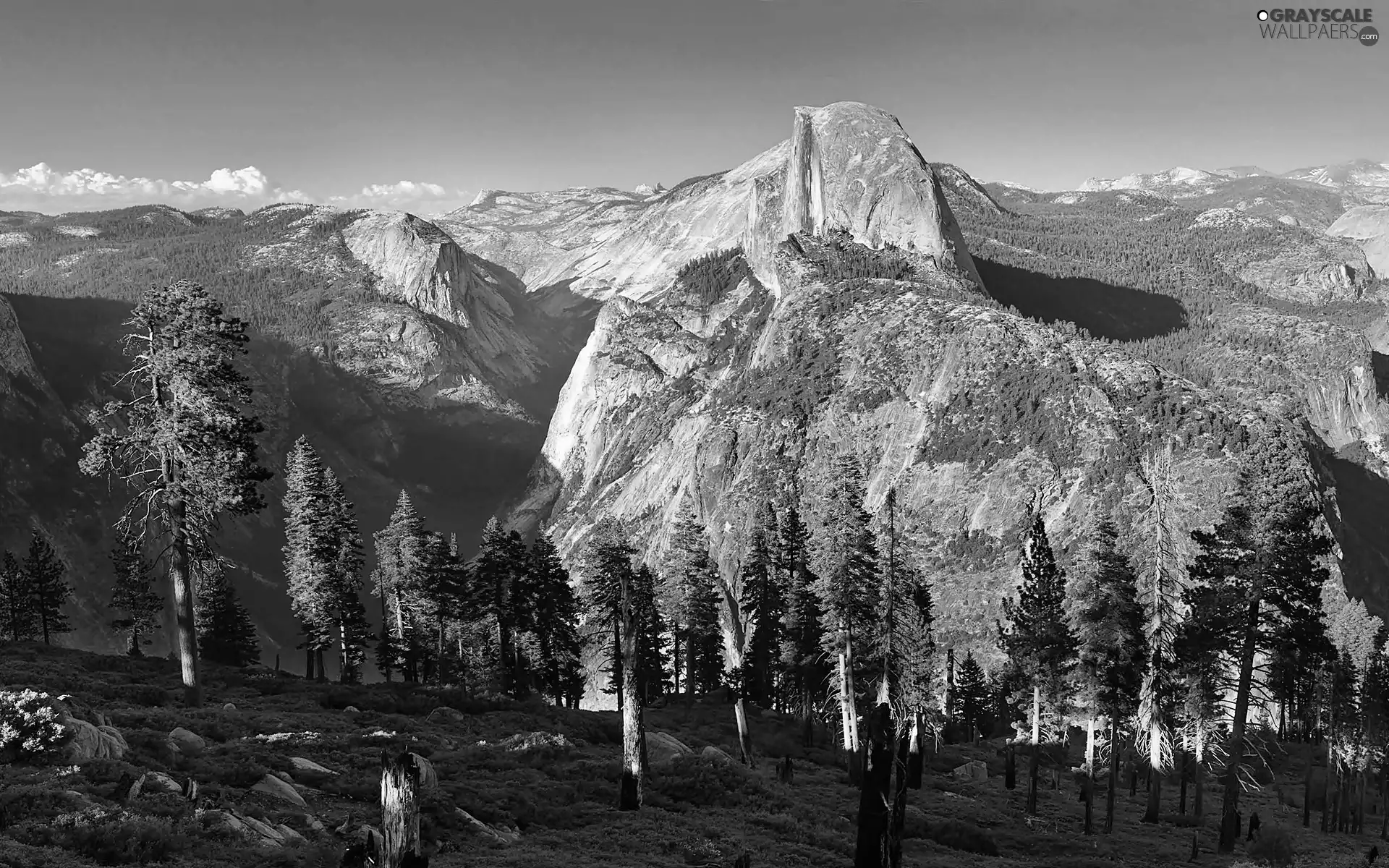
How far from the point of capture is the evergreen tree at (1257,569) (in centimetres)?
2602

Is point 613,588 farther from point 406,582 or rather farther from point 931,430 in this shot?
point 931,430

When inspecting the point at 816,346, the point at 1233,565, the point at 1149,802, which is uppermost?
the point at 816,346

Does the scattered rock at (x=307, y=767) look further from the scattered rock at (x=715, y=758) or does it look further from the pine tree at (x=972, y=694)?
the pine tree at (x=972, y=694)

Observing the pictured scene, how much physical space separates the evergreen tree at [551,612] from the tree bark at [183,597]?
27636 mm

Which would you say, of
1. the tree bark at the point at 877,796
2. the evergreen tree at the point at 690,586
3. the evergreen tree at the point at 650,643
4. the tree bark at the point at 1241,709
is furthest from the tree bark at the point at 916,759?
the tree bark at the point at 877,796

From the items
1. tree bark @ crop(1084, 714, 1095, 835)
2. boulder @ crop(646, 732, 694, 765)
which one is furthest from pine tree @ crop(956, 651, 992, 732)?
boulder @ crop(646, 732, 694, 765)

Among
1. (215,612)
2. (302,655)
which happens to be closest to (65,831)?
(215,612)

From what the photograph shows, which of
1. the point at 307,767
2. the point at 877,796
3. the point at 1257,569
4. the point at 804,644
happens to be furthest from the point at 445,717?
the point at 1257,569

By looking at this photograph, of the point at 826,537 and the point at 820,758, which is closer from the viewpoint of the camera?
the point at 826,537

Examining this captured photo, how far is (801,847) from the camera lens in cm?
2020

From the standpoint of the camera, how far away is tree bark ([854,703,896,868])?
994 centimetres

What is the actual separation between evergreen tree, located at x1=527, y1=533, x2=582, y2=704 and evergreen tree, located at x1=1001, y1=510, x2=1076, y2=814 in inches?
1148

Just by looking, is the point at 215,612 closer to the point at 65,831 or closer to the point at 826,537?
the point at 826,537

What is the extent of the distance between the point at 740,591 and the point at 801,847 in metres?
38.2
